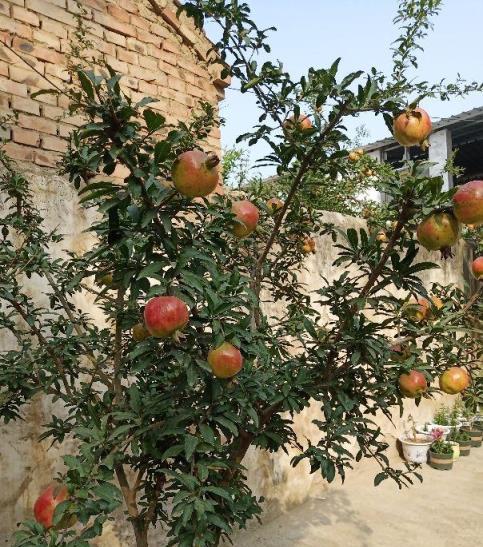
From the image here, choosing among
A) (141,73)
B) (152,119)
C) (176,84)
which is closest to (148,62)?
(141,73)

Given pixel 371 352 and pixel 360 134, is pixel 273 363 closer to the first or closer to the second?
pixel 371 352

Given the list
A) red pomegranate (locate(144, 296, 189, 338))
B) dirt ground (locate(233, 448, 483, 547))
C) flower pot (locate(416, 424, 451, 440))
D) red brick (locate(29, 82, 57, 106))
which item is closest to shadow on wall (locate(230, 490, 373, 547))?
dirt ground (locate(233, 448, 483, 547))

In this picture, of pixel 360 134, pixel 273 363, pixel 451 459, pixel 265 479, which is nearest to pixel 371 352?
pixel 273 363

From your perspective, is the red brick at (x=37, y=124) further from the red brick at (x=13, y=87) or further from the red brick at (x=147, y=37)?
the red brick at (x=147, y=37)

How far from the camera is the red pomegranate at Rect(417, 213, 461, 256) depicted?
1403 millimetres

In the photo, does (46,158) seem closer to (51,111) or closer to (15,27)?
(51,111)

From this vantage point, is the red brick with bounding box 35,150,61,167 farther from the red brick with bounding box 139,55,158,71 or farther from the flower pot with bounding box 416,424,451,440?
the flower pot with bounding box 416,424,451,440

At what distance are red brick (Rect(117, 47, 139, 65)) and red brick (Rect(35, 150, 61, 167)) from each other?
0.97 metres

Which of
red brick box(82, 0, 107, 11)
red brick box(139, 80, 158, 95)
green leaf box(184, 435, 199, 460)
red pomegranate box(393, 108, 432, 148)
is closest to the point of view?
green leaf box(184, 435, 199, 460)

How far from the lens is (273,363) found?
6.61 ft

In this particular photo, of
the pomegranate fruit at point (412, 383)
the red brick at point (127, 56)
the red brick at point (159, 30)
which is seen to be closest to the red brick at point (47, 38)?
the red brick at point (127, 56)

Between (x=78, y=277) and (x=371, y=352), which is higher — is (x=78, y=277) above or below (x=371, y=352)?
above

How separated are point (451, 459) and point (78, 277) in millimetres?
4970

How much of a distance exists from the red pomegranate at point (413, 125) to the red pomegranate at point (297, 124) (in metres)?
0.31
